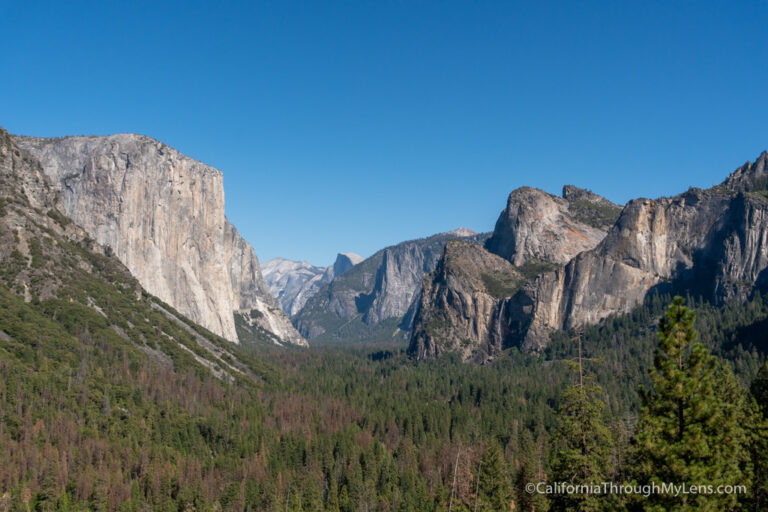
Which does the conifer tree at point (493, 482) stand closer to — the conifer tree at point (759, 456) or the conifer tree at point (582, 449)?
the conifer tree at point (582, 449)

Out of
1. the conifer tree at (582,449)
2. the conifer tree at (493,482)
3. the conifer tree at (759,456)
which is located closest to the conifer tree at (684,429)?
the conifer tree at (582,449)

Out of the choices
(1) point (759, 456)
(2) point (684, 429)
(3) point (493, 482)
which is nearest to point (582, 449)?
(2) point (684, 429)

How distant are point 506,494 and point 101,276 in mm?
150885

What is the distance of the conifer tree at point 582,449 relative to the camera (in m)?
30.9

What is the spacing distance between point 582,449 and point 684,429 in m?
6.97

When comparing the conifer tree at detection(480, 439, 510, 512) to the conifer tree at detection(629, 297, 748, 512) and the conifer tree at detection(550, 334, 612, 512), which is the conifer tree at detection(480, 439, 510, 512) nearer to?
the conifer tree at detection(550, 334, 612, 512)

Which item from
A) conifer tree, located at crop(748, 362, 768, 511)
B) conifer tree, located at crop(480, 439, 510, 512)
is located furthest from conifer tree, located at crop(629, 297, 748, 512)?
conifer tree, located at crop(480, 439, 510, 512)

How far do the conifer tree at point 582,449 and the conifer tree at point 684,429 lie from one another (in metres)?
3.48

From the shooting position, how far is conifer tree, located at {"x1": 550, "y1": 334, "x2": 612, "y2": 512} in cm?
3089

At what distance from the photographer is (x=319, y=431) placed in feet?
380

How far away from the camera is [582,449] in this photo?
3181 centimetres

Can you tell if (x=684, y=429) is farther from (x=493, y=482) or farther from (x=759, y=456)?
(x=493, y=482)

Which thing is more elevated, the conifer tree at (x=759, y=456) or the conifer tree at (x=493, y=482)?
the conifer tree at (x=759, y=456)

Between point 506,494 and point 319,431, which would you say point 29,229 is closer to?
point 319,431
